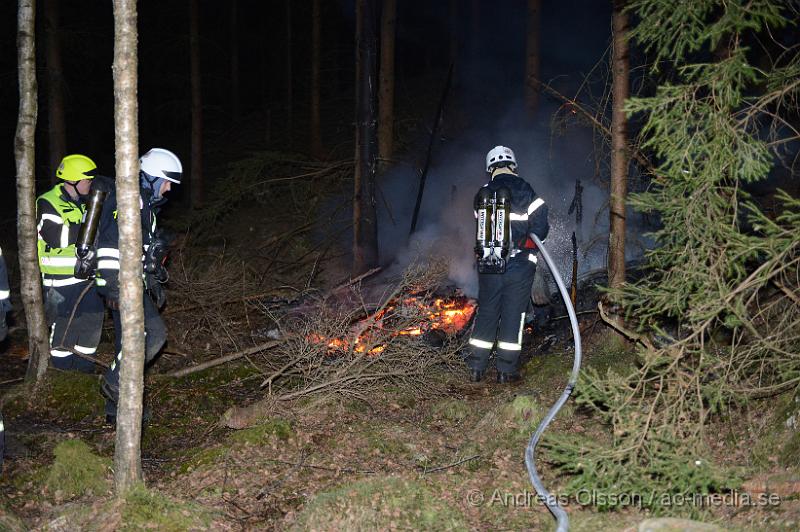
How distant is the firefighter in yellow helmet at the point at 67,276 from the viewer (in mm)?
6387

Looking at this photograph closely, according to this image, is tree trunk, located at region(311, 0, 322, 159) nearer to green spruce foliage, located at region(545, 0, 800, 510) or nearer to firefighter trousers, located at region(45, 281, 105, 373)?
firefighter trousers, located at region(45, 281, 105, 373)

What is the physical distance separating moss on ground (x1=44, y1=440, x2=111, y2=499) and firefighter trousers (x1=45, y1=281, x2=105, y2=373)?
6.09 ft

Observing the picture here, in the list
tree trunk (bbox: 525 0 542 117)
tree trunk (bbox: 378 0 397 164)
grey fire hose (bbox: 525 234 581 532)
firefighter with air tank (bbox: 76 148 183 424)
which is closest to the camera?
grey fire hose (bbox: 525 234 581 532)

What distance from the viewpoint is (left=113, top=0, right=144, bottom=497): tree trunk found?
406cm

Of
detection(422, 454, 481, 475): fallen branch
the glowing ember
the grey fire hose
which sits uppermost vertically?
the glowing ember

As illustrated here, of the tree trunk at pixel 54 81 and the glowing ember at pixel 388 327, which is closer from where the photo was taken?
the glowing ember at pixel 388 327

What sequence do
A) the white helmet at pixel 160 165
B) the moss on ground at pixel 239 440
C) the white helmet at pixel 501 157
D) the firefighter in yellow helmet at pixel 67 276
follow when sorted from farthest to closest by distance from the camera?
1. the white helmet at pixel 501 157
2. the firefighter in yellow helmet at pixel 67 276
3. the white helmet at pixel 160 165
4. the moss on ground at pixel 239 440

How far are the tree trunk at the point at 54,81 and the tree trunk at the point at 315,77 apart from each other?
614cm

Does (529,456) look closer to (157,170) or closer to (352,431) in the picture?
(352,431)

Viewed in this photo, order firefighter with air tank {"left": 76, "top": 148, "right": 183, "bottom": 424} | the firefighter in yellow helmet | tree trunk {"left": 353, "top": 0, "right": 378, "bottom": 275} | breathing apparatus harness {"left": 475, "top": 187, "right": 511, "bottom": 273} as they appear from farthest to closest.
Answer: tree trunk {"left": 353, "top": 0, "right": 378, "bottom": 275} → breathing apparatus harness {"left": 475, "top": 187, "right": 511, "bottom": 273} → the firefighter in yellow helmet → firefighter with air tank {"left": 76, "top": 148, "right": 183, "bottom": 424}

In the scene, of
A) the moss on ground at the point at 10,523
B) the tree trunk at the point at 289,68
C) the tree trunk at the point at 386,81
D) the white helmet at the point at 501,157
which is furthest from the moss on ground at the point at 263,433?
the tree trunk at the point at 289,68

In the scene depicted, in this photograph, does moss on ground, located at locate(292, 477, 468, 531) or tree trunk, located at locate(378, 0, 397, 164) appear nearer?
moss on ground, located at locate(292, 477, 468, 531)

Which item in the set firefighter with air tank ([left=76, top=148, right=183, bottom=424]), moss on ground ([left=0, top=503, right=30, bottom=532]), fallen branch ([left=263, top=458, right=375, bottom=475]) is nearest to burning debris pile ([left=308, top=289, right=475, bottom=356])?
fallen branch ([left=263, top=458, right=375, bottom=475])

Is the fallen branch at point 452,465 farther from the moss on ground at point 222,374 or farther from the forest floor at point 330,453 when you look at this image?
the moss on ground at point 222,374
